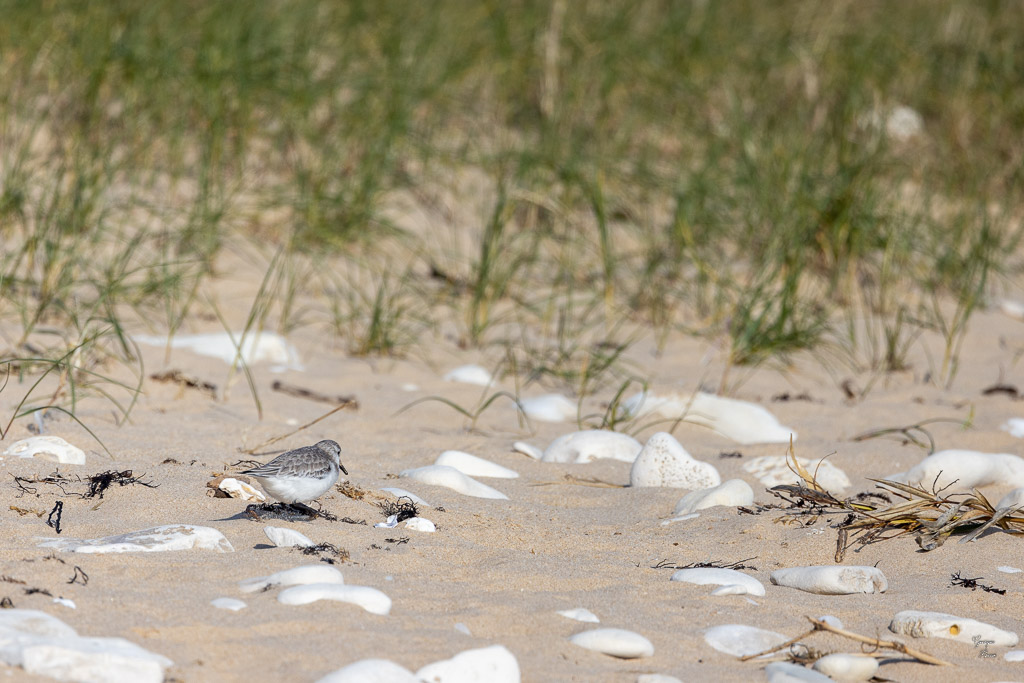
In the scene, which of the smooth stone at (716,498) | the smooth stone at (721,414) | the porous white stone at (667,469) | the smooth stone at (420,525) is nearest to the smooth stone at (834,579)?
the smooth stone at (716,498)

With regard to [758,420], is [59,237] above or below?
above

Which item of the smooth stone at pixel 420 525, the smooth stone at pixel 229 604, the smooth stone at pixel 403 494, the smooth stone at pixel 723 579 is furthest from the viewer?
the smooth stone at pixel 403 494

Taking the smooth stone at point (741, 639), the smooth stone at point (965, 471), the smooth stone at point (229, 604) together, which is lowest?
the smooth stone at point (229, 604)

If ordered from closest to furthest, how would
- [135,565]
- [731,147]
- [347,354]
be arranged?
[135,565]
[347,354]
[731,147]

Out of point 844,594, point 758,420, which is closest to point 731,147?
point 758,420

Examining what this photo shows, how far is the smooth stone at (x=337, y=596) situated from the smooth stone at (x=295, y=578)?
4 centimetres

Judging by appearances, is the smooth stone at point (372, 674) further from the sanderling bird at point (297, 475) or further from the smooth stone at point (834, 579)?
the smooth stone at point (834, 579)

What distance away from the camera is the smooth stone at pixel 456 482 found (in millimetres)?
2764

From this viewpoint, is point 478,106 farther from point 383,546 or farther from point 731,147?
point 383,546

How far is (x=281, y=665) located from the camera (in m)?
1.64

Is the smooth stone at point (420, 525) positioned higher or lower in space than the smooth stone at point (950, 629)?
higher

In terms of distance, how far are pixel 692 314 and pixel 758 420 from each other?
5.06ft

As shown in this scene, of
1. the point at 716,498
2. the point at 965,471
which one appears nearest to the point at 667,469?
the point at 716,498

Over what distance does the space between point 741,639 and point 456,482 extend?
104 centimetres
